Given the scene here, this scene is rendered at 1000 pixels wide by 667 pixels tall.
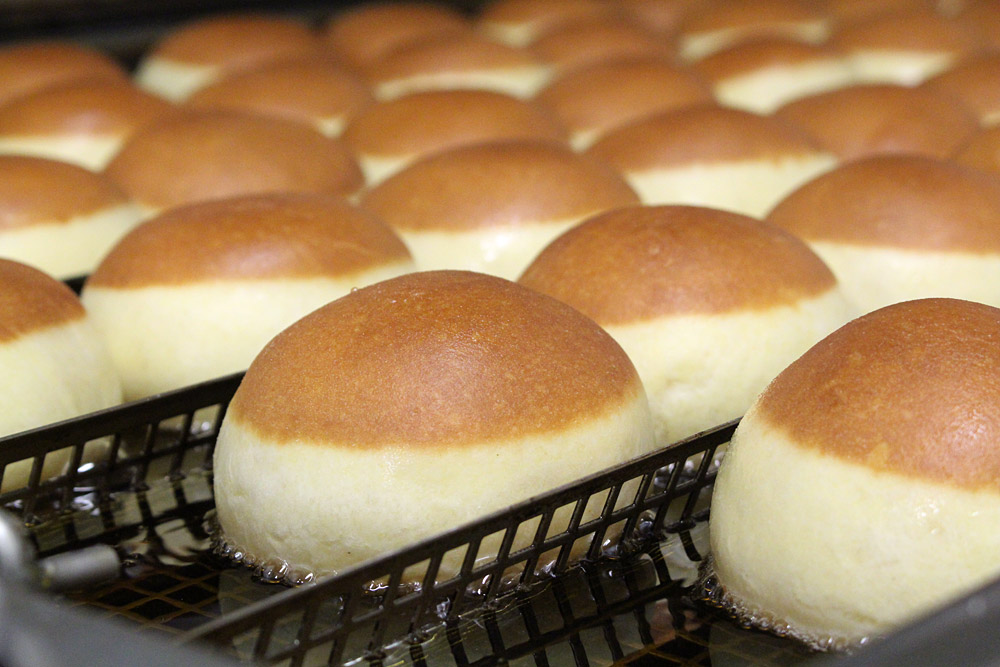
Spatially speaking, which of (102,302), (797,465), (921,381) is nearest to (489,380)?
(797,465)

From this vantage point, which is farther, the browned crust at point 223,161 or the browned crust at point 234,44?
the browned crust at point 234,44

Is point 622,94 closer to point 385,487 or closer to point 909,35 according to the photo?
point 909,35

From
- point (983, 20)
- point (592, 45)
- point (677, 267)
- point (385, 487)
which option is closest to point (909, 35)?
point (983, 20)

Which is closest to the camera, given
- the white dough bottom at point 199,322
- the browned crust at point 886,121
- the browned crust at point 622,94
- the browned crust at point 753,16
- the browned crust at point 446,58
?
the white dough bottom at point 199,322

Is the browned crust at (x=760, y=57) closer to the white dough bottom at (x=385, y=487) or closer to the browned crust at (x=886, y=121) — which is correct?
the browned crust at (x=886, y=121)

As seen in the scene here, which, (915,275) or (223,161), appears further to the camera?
(223,161)

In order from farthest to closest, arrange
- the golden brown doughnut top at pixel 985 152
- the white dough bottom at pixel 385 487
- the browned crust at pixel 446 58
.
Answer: the browned crust at pixel 446 58 → the golden brown doughnut top at pixel 985 152 → the white dough bottom at pixel 385 487

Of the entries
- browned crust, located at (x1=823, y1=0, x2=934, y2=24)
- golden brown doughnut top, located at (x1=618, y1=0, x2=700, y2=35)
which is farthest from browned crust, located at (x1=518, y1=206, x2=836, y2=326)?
golden brown doughnut top, located at (x1=618, y1=0, x2=700, y2=35)

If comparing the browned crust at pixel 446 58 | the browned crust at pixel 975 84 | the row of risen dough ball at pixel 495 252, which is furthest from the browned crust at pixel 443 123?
the browned crust at pixel 975 84
